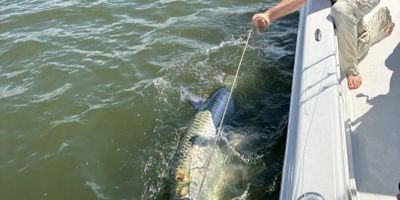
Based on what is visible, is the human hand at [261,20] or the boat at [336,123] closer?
the boat at [336,123]

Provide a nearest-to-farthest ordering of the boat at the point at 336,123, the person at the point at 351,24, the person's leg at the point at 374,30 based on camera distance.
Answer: the boat at the point at 336,123 → the person at the point at 351,24 → the person's leg at the point at 374,30

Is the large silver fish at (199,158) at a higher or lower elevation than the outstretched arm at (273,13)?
lower

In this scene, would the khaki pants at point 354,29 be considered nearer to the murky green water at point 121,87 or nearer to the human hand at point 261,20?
the human hand at point 261,20

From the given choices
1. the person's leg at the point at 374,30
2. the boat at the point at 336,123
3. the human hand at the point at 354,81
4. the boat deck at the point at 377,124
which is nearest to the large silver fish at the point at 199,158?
the boat at the point at 336,123

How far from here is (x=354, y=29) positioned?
5.42 metres

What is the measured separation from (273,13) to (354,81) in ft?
3.89

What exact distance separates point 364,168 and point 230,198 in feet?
4.70

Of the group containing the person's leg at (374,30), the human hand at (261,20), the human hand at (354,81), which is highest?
the human hand at (261,20)

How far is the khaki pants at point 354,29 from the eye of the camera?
5363 millimetres

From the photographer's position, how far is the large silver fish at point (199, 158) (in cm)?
478

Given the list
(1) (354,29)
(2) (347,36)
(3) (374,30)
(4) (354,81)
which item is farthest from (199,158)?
(3) (374,30)

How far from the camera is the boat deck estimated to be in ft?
13.5

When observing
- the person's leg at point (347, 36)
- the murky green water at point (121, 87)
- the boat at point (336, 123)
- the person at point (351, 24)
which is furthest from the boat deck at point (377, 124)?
the murky green water at point (121, 87)

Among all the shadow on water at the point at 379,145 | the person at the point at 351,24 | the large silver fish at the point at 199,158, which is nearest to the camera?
the shadow on water at the point at 379,145
